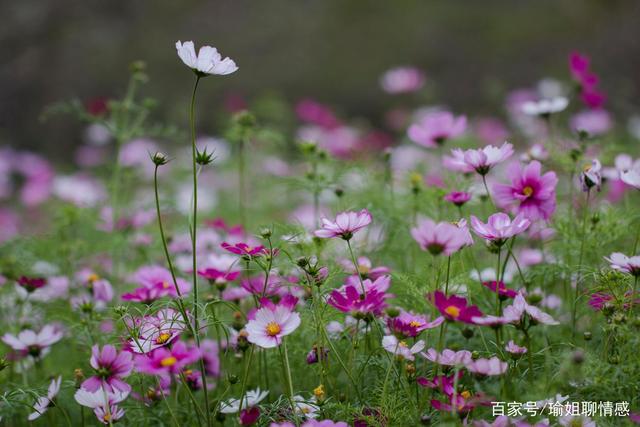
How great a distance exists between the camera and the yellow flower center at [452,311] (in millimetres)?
815

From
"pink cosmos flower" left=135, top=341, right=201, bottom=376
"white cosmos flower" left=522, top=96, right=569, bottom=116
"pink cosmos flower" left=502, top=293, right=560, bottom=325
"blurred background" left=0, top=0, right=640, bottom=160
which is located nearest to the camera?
"pink cosmos flower" left=135, top=341, right=201, bottom=376

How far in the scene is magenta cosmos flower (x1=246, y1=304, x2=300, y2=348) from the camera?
0.87 metres

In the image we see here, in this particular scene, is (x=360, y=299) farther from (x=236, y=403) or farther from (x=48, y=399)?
(x=48, y=399)

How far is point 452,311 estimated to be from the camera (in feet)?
2.72

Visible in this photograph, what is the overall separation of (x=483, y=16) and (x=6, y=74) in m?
2.75

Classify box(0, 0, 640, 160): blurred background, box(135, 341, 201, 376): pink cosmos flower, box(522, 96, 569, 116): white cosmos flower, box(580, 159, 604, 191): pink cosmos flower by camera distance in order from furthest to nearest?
box(0, 0, 640, 160): blurred background, box(522, 96, 569, 116): white cosmos flower, box(580, 159, 604, 191): pink cosmos flower, box(135, 341, 201, 376): pink cosmos flower

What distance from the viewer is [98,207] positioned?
1869mm

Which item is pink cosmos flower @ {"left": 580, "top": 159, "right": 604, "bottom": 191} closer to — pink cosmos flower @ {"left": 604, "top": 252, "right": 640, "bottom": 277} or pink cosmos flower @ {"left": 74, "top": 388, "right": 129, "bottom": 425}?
pink cosmos flower @ {"left": 604, "top": 252, "right": 640, "bottom": 277}

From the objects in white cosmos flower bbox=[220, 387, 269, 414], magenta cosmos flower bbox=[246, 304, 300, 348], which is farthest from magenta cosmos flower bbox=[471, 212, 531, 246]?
white cosmos flower bbox=[220, 387, 269, 414]

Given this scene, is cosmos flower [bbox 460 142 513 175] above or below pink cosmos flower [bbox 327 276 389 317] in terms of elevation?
above

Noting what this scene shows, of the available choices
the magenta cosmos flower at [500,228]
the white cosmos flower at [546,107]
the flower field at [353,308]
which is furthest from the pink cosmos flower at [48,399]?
the white cosmos flower at [546,107]

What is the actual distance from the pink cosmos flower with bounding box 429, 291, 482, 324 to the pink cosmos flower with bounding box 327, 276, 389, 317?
0.26ft

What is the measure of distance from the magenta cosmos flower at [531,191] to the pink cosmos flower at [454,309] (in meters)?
0.21

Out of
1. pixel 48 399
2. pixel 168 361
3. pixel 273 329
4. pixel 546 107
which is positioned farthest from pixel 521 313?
pixel 48 399
